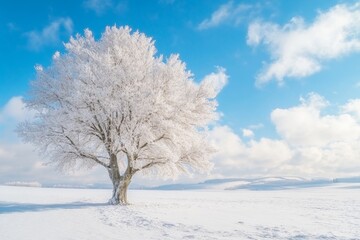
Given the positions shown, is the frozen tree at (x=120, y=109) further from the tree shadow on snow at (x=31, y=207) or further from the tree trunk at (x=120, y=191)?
the tree shadow on snow at (x=31, y=207)

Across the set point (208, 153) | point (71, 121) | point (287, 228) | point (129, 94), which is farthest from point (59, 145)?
point (287, 228)

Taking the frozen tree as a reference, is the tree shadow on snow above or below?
below

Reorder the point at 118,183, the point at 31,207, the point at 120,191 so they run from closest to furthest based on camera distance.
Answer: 1. the point at 31,207
2. the point at 120,191
3. the point at 118,183

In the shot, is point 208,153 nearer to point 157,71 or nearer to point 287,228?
point 157,71

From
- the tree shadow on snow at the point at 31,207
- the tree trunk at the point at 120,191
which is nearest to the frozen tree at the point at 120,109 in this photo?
the tree trunk at the point at 120,191

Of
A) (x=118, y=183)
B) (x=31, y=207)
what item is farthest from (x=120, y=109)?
(x=31, y=207)

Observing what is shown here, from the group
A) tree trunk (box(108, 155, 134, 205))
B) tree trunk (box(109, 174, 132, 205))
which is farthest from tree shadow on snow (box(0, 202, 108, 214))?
tree trunk (box(108, 155, 134, 205))

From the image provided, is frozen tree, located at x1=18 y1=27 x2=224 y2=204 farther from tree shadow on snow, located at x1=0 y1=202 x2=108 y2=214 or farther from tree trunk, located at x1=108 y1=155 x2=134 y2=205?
tree shadow on snow, located at x1=0 y1=202 x2=108 y2=214

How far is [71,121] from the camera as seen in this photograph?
2697 centimetres

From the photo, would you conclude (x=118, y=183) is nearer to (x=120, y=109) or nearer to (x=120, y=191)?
(x=120, y=191)

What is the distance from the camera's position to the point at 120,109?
26922 mm

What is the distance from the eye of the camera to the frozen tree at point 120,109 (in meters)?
26.9

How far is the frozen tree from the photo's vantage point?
88.4 ft

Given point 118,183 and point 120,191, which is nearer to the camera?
point 120,191
